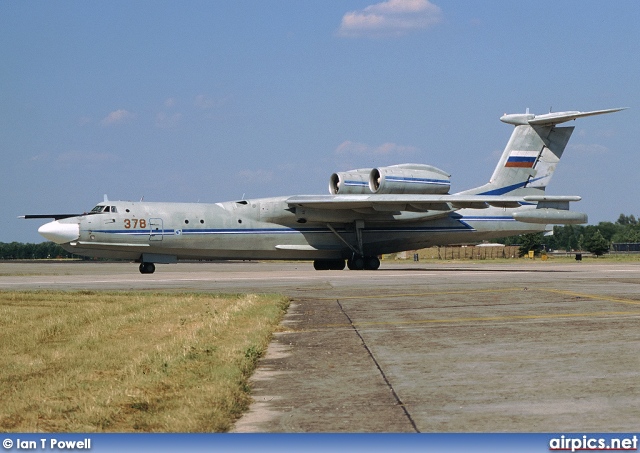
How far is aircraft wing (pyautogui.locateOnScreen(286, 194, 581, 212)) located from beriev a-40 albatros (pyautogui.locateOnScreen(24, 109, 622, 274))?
0.04 m

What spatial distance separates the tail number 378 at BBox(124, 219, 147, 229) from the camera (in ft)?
102

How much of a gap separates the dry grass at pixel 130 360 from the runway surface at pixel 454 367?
413mm

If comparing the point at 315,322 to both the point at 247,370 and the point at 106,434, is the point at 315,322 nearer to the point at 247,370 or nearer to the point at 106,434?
the point at 247,370

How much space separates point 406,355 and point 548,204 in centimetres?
2877

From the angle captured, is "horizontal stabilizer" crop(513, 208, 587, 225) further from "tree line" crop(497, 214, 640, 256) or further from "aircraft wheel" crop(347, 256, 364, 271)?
"aircraft wheel" crop(347, 256, 364, 271)

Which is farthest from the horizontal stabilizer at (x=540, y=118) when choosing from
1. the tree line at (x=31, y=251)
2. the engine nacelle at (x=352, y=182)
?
A: the tree line at (x=31, y=251)

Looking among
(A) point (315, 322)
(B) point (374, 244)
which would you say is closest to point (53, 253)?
(B) point (374, 244)

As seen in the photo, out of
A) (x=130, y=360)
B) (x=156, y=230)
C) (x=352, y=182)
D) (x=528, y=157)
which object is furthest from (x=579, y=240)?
(x=130, y=360)

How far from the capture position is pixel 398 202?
32.9 meters

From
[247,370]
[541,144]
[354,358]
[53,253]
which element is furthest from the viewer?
[53,253]

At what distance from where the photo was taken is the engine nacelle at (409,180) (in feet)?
113

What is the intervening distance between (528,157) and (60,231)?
72.1 ft

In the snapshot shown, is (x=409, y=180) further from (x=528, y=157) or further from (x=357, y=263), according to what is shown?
(x=528, y=157)

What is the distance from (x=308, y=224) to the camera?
35031mm
